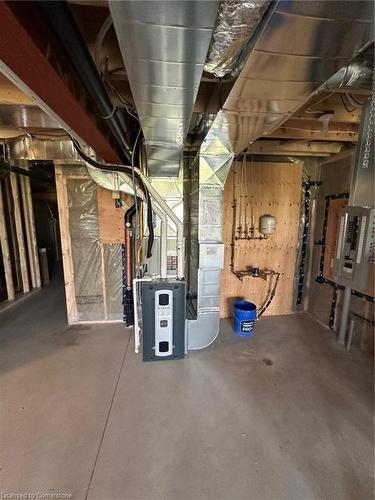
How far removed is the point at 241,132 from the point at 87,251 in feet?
7.91

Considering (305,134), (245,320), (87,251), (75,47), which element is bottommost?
(245,320)

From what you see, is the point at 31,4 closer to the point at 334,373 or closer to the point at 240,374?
the point at 240,374

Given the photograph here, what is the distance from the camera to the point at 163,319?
8.02ft

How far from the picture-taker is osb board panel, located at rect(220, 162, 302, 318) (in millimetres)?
3324

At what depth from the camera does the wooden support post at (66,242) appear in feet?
9.87

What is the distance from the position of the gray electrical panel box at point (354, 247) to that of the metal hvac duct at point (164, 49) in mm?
1822

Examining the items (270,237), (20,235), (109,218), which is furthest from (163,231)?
(20,235)

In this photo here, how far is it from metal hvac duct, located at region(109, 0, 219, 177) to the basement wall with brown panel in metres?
2.61

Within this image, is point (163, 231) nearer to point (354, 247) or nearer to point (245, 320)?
point (245, 320)

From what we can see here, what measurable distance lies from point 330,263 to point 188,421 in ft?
8.65

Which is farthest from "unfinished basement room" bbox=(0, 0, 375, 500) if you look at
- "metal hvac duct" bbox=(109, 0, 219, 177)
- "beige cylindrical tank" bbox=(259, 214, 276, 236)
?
"beige cylindrical tank" bbox=(259, 214, 276, 236)

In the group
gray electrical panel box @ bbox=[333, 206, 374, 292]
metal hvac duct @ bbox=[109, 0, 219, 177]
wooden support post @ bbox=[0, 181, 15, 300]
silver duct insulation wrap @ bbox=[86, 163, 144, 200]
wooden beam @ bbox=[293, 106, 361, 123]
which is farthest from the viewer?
wooden support post @ bbox=[0, 181, 15, 300]

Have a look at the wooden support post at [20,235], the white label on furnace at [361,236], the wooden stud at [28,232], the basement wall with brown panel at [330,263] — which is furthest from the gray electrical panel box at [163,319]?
the wooden stud at [28,232]

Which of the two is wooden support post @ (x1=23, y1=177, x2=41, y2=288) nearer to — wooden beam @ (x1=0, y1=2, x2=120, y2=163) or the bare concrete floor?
the bare concrete floor
